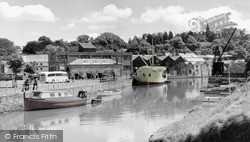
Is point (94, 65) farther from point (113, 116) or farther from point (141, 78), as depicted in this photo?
point (113, 116)

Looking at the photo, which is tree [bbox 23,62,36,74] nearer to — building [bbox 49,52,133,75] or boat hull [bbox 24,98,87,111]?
building [bbox 49,52,133,75]

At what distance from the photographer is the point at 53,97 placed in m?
34.7

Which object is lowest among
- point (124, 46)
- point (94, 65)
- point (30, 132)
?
point (30, 132)

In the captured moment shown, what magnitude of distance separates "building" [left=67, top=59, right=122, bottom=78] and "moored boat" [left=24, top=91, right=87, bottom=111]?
38.9 metres

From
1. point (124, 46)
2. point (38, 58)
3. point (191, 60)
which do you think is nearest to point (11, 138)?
point (38, 58)

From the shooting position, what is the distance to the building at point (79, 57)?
261 ft

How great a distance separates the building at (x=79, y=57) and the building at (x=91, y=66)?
2.43m


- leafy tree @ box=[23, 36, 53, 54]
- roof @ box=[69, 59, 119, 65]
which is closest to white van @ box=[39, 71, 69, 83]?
roof @ box=[69, 59, 119, 65]

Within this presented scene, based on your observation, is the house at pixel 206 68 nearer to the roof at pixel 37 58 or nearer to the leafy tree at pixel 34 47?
the roof at pixel 37 58

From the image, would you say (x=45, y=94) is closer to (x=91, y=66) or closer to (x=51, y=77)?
(x=51, y=77)

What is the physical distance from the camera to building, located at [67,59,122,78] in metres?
75.5

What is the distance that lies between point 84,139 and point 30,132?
207 inches

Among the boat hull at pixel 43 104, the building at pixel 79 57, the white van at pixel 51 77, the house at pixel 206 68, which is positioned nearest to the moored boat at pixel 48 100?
the boat hull at pixel 43 104

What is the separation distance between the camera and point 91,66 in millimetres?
78250
